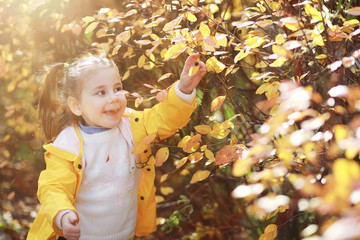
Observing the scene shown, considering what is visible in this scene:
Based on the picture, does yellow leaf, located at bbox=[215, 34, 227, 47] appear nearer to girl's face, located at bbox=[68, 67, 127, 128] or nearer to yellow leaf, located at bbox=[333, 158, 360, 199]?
girl's face, located at bbox=[68, 67, 127, 128]

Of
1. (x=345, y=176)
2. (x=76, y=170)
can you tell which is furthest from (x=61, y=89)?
(x=345, y=176)

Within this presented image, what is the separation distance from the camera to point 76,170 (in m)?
1.81

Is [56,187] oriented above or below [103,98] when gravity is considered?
below

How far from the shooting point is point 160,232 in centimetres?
317

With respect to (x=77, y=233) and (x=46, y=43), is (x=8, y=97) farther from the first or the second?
(x=77, y=233)

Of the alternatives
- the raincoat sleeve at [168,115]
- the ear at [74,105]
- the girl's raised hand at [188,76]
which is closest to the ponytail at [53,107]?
the ear at [74,105]

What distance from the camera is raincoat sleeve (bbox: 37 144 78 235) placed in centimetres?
166

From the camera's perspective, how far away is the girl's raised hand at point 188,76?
166 cm

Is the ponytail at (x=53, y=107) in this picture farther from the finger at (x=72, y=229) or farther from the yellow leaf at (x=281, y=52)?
the yellow leaf at (x=281, y=52)

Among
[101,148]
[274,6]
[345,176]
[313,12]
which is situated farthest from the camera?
[101,148]

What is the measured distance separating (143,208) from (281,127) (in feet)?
3.39

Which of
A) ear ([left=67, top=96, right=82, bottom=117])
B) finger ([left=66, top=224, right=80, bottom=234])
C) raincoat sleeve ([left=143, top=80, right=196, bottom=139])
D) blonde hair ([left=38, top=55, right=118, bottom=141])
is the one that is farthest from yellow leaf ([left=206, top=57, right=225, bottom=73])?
finger ([left=66, top=224, right=80, bottom=234])

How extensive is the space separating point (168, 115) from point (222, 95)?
0.46 meters

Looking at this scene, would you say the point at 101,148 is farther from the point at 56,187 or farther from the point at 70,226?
the point at 70,226
